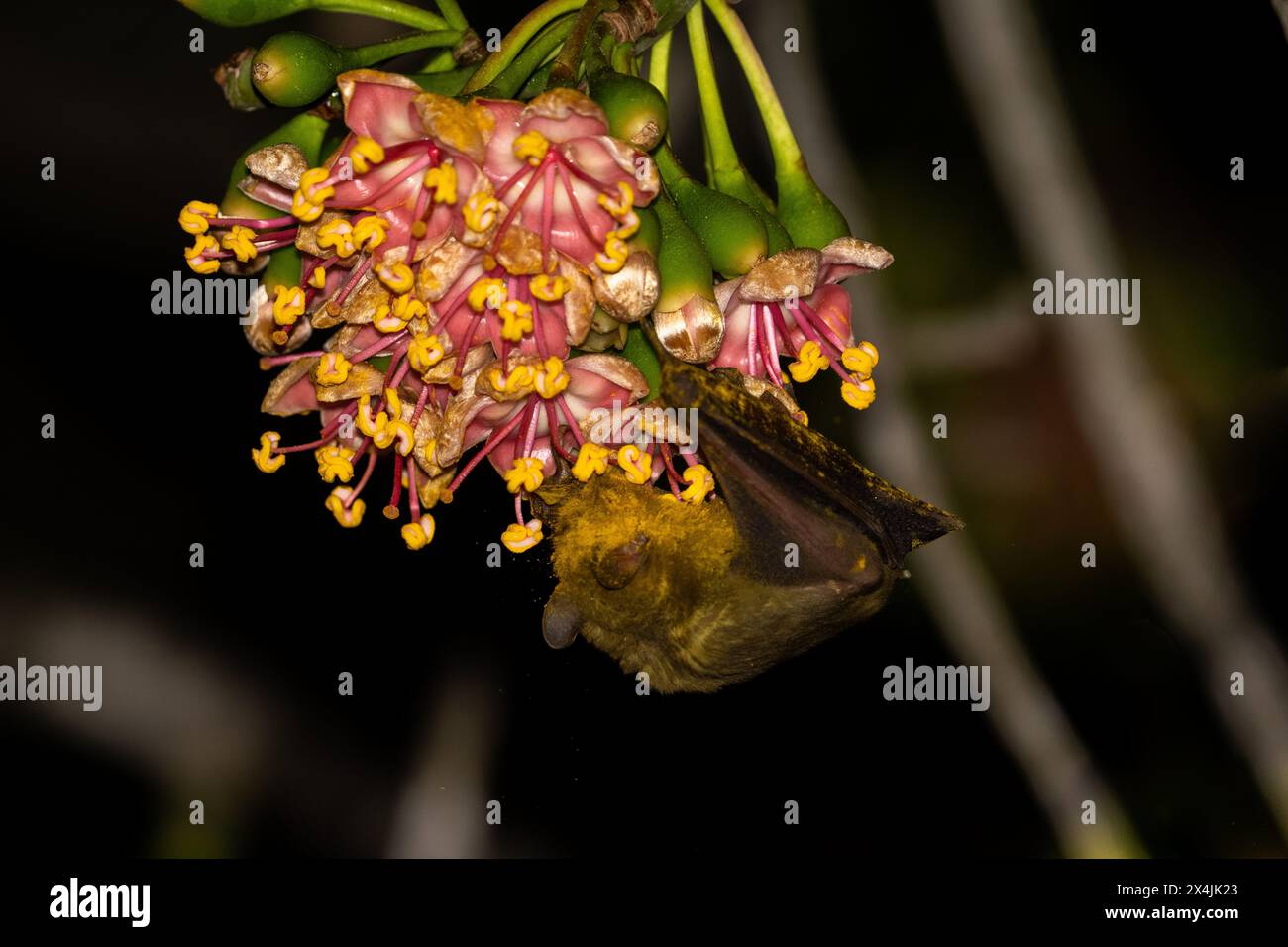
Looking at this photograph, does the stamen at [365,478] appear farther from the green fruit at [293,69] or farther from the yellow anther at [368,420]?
the green fruit at [293,69]

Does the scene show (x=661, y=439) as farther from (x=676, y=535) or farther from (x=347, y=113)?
(x=347, y=113)

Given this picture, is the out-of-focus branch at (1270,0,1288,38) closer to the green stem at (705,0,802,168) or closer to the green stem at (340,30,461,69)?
the green stem at (705,0,802,168)

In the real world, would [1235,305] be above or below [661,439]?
above

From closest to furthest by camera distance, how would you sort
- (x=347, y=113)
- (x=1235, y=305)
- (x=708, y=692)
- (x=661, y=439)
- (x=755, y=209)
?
(x=347, y=113) < (x=661, y=439) < (x=755, y=209) < (x=708, y=692) < (x=1235, y=305)

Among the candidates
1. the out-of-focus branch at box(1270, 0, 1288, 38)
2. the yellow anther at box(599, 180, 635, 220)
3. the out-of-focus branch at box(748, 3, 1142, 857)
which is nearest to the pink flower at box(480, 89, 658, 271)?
the yellow anther at box(599, 180, 635, 220)

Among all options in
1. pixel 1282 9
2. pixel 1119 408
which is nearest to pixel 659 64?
pixel 1282 9

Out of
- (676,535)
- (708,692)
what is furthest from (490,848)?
(676,535)
